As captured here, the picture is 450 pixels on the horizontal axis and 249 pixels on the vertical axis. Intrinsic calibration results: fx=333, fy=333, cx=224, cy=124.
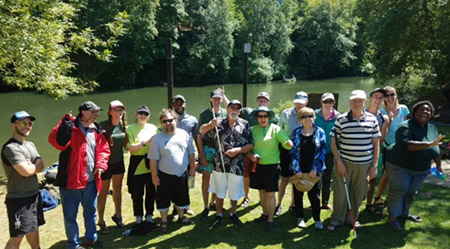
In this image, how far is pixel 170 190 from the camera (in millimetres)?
4277

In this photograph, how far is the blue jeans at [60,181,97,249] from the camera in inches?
144

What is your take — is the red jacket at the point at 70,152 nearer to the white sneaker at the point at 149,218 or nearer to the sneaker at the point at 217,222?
the white sneaker at the point at 149,218

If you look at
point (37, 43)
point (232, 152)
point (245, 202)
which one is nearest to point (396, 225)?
point (245, 202)

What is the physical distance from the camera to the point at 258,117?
14.1 feet

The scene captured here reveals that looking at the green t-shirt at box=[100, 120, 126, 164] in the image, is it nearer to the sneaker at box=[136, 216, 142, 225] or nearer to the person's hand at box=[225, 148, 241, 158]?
the sneaker at box=[136, 216, 142, 225]

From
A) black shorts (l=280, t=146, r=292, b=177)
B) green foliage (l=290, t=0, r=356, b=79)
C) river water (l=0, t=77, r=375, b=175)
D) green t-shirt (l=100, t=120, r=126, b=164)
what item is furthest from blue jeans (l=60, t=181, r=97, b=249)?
green foliage (l=290, t=0, r=356, b=79)

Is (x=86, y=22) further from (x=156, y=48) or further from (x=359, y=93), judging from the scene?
(x=359, y=93)

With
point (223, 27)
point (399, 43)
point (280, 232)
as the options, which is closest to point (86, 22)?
point (223, 27)

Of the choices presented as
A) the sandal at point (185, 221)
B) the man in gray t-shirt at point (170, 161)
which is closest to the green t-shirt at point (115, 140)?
the man in gray t-shirt at point (170, 161)

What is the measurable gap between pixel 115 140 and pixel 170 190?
0.94 meters

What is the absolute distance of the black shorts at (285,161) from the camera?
443 cm

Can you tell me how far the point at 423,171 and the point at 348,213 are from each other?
1078 millimetres

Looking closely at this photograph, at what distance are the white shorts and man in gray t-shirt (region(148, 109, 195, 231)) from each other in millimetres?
398

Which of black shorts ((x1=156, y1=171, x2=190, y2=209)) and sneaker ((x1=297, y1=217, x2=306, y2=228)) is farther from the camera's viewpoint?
sneaker ((x1=297, y1=217, x2=306, y2=228))
